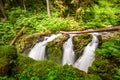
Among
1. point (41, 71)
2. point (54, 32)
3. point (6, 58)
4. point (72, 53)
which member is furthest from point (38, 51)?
point (41, 71)

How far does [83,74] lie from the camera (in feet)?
16.5

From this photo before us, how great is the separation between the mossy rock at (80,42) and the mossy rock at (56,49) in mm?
895

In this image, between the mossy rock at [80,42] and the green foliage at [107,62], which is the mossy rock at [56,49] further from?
the green foliage at [107,62]

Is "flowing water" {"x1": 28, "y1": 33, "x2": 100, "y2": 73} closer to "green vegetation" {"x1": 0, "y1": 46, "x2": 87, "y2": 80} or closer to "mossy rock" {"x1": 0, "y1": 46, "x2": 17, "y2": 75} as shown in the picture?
"green vegetation" {"x1": 0, "y1": 46, "x2": 87, "y2": 80}

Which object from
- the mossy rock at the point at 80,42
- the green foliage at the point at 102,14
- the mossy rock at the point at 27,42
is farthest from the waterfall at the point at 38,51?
the green foliage at the point at 102,14

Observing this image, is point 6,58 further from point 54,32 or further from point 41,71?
point 54,32

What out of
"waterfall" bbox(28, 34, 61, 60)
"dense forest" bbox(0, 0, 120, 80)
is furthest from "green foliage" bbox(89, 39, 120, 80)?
"waterfall" bbox(28, 34, 61, 60)

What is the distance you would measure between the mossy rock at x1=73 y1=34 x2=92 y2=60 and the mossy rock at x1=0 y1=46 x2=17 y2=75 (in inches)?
214

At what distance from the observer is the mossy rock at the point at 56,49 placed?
10962 millimetres

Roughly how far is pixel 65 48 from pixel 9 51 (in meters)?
5.93

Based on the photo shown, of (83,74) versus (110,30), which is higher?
(83,74)

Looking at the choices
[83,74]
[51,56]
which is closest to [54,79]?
[83,74]

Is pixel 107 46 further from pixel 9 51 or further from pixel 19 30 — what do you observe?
pixel 19 30

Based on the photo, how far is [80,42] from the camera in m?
11.0
